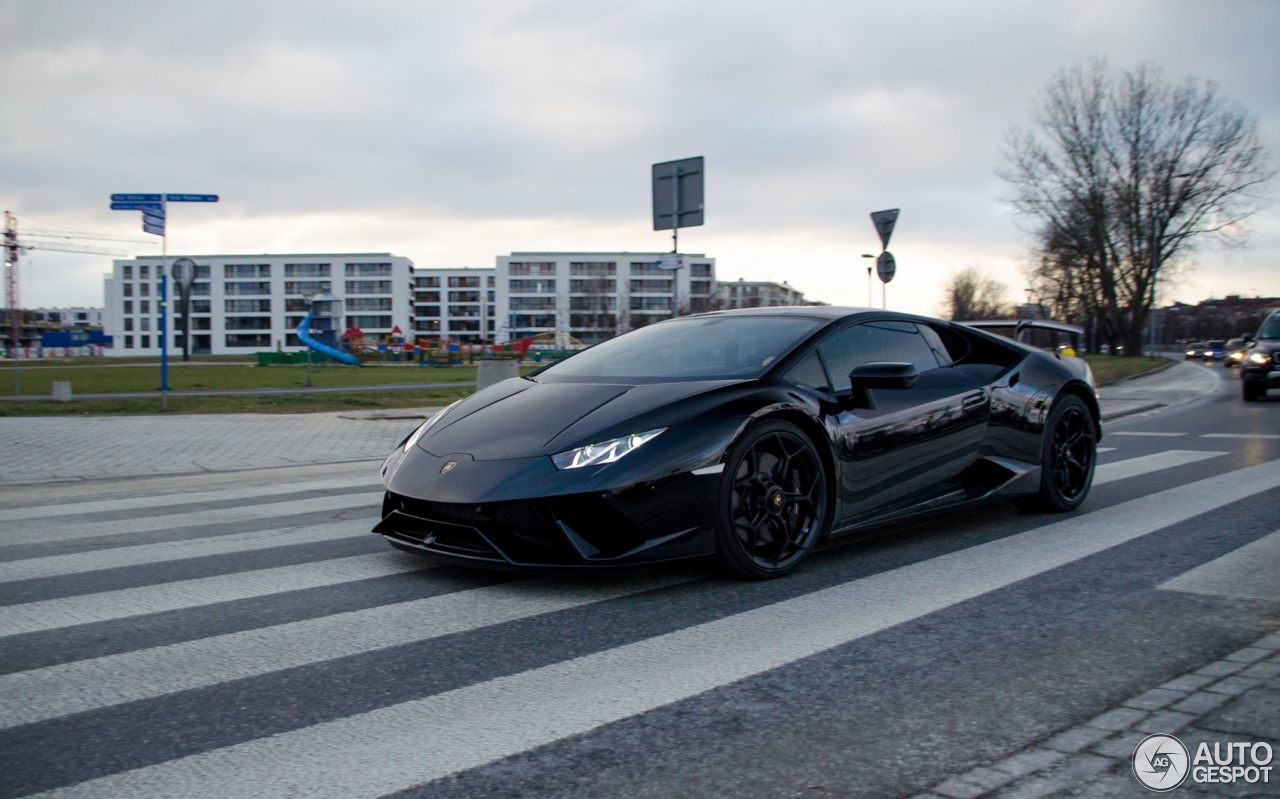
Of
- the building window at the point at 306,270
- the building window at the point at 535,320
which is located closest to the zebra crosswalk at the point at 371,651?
the building window at the point at 306,270

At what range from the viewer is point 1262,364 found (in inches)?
671

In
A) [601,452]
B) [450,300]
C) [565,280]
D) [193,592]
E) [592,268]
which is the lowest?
[193,592]

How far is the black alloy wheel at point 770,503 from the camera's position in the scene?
A: 4.04 m

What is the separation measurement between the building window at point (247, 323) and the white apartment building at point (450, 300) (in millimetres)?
26795

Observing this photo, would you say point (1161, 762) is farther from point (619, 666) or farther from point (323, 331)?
point (323, 331)

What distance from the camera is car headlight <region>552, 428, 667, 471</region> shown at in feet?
12.5

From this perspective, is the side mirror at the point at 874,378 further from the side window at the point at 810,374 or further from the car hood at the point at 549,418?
the car hood at the point at 549,418

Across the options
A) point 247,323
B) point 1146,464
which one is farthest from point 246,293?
point 1146,464

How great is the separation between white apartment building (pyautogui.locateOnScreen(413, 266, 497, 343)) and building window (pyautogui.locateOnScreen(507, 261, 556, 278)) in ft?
30.6

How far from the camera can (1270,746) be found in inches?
95.4

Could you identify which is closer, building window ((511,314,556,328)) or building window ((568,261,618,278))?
building window ((568,261,618,278))

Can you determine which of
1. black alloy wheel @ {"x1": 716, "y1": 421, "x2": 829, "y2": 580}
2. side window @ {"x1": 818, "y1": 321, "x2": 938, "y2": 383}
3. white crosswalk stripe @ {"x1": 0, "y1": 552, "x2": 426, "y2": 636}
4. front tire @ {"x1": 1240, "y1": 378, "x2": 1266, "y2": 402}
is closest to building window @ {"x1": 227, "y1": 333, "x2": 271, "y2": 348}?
front tire @ {"x1": 1240, "y1": 378, "x2": 1266, "y2": 402}

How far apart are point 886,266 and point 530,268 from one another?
135 metres

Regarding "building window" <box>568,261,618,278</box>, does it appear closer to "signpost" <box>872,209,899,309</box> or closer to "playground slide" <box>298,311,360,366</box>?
"playground slide" <box>298,311,360,366</box>
